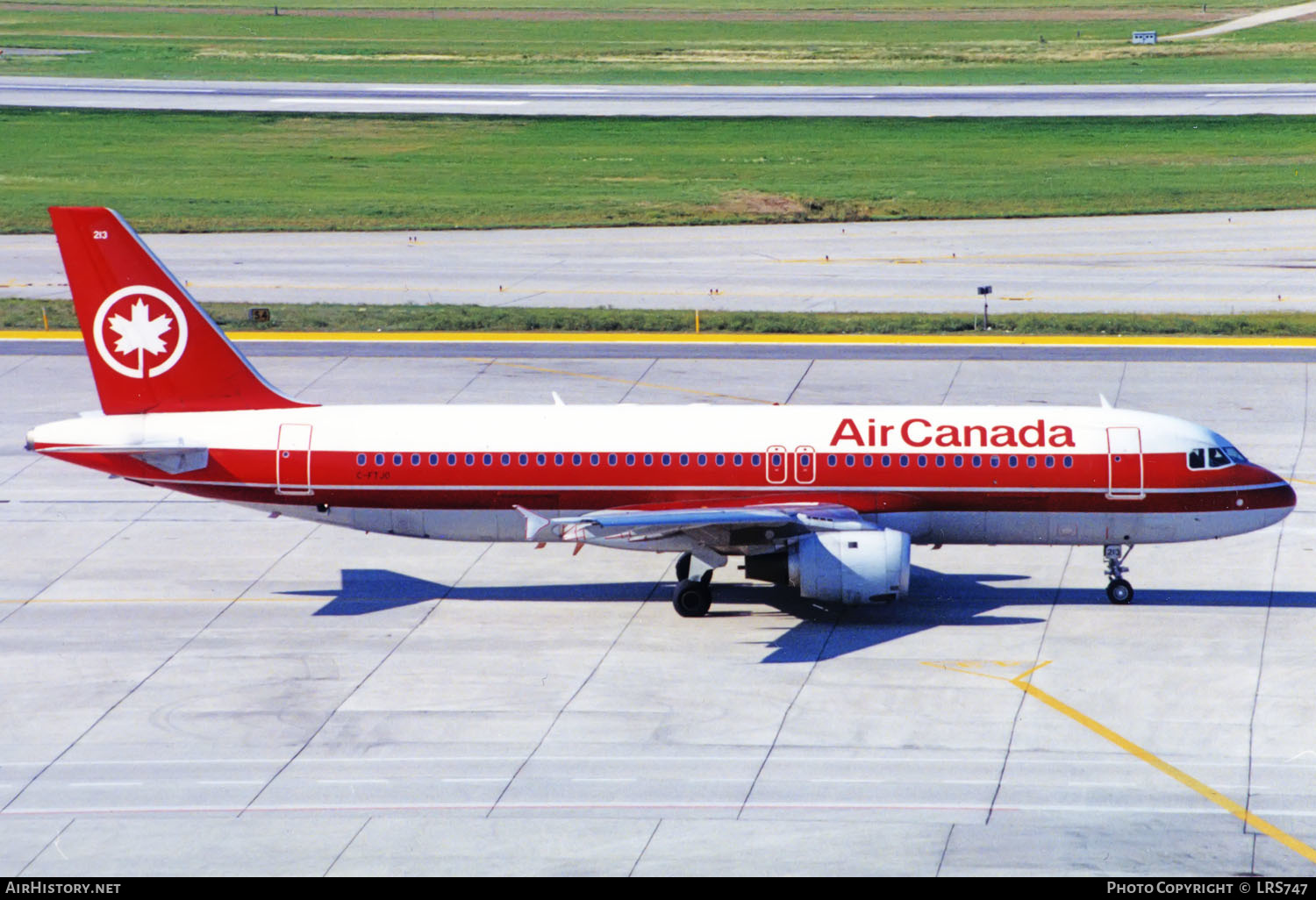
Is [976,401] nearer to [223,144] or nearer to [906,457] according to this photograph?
[906,457]

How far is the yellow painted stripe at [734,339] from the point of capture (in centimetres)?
5856

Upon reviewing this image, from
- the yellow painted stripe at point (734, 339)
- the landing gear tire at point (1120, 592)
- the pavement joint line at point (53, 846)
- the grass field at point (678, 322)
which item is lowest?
the pavement joint line at point (53, 846)

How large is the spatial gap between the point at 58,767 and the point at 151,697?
10.3 ft

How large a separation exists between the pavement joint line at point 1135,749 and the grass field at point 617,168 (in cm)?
5111

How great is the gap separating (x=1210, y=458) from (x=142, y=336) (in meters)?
22.7

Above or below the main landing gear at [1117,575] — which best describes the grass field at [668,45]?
above

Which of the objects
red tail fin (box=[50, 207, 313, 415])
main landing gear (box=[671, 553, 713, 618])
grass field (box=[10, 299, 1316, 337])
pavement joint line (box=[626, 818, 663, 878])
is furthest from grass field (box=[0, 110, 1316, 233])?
pavement joint line (box=[626, 818, 663, 878])

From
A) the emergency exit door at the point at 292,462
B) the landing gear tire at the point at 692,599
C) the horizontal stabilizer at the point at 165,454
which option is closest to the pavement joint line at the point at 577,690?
the landing gear tire at the point at 692,599

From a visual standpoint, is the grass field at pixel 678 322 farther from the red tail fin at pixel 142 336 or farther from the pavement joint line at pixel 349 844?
the pavement joint line at pixel 349 844

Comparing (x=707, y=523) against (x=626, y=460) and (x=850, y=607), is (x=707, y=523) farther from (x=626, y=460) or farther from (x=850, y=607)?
(x=850, y=607)

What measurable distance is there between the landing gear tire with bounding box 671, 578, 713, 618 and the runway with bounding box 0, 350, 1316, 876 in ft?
0.84

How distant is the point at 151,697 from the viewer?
30625 millimetres

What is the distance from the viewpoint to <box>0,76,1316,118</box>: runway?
355 ft

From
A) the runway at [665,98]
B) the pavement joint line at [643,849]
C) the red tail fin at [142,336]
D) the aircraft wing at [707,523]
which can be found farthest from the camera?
the runway at [665,98]
